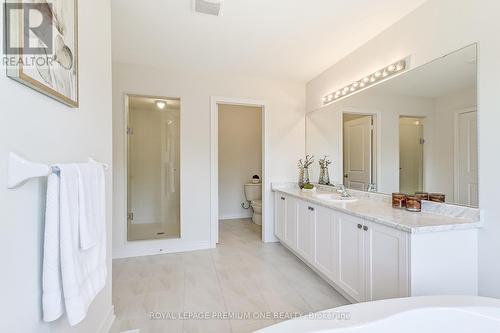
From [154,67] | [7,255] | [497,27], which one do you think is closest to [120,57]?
[154,67]

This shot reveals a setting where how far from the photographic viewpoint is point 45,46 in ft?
2.97

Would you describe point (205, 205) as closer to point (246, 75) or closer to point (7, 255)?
point (246, 75)

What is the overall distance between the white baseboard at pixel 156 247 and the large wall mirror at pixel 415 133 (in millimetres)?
2098

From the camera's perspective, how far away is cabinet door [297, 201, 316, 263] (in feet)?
8.12

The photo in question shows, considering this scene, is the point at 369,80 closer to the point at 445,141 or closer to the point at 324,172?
the point at 445,141

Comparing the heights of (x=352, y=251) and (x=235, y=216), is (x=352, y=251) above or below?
above

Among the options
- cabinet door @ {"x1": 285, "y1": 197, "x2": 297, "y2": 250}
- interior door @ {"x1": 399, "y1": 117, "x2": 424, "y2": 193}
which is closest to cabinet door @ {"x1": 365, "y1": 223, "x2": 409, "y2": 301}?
interior door @ {"x1": 399, "y1": 117, "x2": 424, "y2": 193}

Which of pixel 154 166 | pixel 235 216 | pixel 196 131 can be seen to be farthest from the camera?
pixel 235 216

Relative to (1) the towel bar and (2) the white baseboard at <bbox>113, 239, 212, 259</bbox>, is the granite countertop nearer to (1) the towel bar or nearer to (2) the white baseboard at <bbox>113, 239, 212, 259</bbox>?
(1) the towel bar

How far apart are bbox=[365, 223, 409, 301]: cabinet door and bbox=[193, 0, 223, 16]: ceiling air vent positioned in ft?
6.65

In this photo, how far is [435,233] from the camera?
4.64 ft

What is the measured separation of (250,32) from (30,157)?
205cm

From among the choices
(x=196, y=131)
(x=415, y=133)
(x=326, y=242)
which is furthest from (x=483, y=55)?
(x=196, y=131)

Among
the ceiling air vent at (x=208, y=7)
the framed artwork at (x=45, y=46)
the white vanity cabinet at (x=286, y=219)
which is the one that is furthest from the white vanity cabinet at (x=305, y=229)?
the framed artwork at (x=45, y=46)
